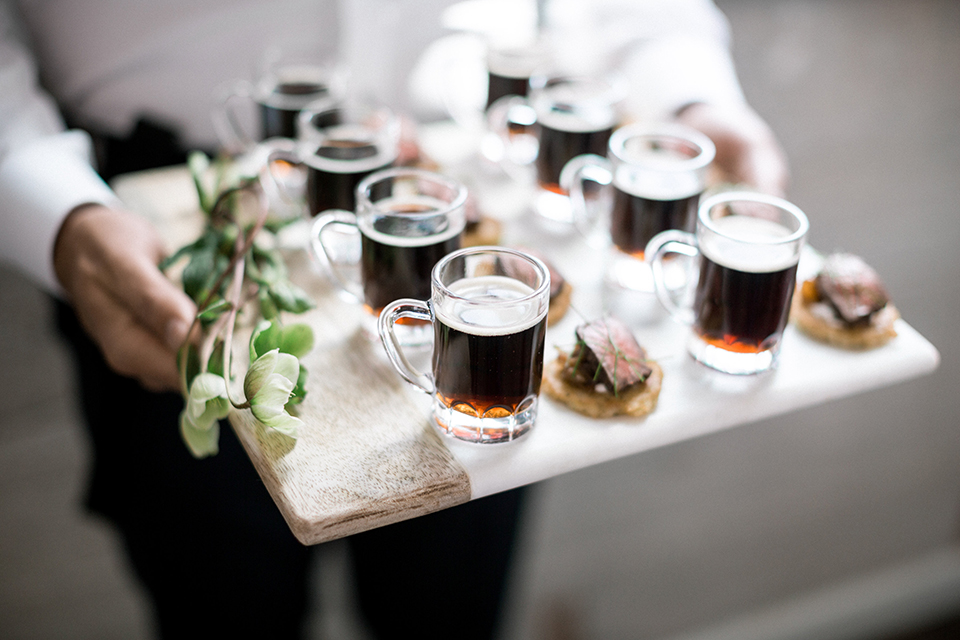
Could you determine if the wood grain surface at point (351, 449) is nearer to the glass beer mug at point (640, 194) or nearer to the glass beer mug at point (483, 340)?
the glass beer mug at point (483, 340)

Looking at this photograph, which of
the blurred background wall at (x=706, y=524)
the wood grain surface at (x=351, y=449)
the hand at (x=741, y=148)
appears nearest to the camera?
the wood grain surface at (x=351, y=449)

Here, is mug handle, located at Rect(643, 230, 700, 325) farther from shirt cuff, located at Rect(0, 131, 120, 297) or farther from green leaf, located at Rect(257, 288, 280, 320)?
shirt cuff, located at Rect(0, 131, 120, 297)

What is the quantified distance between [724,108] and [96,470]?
55.7 inches

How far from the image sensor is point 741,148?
1.50 metres

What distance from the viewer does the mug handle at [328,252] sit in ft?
3.78

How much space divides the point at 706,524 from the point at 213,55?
1.75 m

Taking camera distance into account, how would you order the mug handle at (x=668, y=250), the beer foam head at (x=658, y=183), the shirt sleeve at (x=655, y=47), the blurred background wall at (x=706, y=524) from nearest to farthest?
the mug handle at (x=668, y=250), the beer foam head at (x=658, y=183), the shirt sleeve at (x=655, y=47), the blurred background wall at (x=706, y=524)

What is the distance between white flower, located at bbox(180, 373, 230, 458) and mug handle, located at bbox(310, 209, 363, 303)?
261mm

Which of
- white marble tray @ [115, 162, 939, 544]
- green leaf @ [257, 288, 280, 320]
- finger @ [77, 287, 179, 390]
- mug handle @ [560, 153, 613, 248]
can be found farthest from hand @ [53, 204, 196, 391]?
mug handle @ [560, 153, 613, 248]

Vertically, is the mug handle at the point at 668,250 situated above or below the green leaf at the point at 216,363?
above

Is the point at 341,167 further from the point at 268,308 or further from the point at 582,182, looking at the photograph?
the point at 582,182

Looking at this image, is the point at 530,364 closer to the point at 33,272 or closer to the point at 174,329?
the point at 174,329

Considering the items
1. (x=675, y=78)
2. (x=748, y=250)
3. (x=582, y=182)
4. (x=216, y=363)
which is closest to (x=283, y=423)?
(x=216, y=363)

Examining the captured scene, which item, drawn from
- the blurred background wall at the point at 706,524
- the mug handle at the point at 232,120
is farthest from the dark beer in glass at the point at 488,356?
the blurred background wall at the point at 706,524
